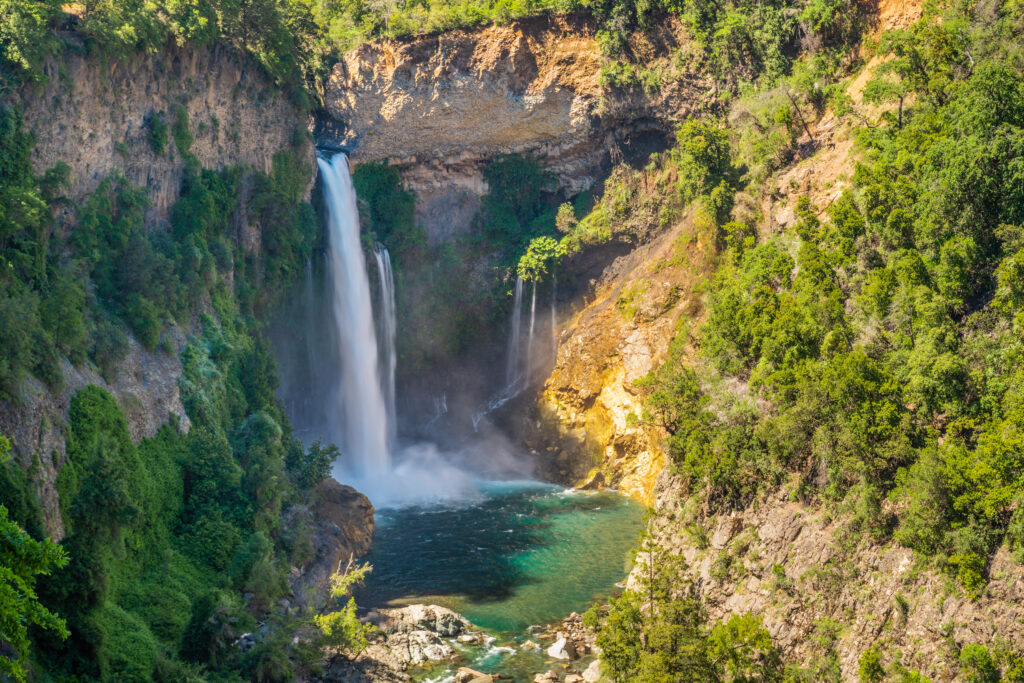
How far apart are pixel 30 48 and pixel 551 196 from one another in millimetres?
30684

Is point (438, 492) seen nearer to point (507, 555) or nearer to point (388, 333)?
point (507, 555)

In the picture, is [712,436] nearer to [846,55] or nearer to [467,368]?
[846,55]

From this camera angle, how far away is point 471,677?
80.6 ft

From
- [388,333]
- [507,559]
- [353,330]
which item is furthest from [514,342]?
[507,559]

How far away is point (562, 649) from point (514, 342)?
88.6ft

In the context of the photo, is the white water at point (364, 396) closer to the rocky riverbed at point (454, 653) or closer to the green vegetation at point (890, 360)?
the green vegetation at point (890, 360)

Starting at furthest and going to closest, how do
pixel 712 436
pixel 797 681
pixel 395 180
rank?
pixel 395 180 → pixel 712 436 → pixel 797 681

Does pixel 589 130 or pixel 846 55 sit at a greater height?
pixel 846 55

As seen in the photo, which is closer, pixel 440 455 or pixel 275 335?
pixel 275 335

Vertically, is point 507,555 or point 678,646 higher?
point 678,646

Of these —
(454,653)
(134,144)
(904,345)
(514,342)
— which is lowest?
(454,653)

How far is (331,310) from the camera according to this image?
155ft

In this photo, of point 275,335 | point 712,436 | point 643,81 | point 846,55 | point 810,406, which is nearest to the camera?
point 810,406

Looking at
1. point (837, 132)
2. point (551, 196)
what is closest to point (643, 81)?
point (551, 196)
